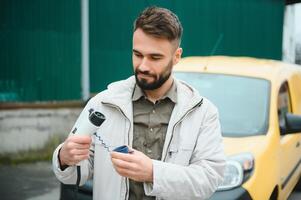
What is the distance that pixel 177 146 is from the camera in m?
1.95

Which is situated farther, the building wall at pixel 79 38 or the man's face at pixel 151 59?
the building wall at pixel 79 38

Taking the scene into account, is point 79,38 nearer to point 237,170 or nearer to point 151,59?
point 237,170

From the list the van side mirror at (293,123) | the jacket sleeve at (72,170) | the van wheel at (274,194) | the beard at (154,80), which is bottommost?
the van wheel at (274,194)

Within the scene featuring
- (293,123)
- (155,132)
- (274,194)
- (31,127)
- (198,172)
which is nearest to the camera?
(198,172)

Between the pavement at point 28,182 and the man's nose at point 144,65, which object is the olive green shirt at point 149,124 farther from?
the pavement at point 28,182

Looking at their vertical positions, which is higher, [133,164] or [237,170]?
[133,164]

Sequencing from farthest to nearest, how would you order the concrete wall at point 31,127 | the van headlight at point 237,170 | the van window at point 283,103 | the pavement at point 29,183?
the concrete wall at point 31,127 < the pavement at point 29,183 < the van window at point 283,103 < the van headlight at point 237,170

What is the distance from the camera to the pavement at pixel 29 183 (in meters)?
5.63

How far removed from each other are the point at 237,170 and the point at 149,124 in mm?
1742

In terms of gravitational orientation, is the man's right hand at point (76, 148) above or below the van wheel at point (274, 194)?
above

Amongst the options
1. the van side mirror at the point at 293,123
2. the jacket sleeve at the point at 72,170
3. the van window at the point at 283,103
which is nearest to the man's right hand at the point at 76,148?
the jacket sleeve at the point at 72,170

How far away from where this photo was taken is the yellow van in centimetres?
361

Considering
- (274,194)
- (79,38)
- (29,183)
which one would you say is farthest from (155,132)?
(79,38)

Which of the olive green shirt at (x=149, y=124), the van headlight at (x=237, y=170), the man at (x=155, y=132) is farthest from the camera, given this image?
the van headlight at (x=237, y=170)
